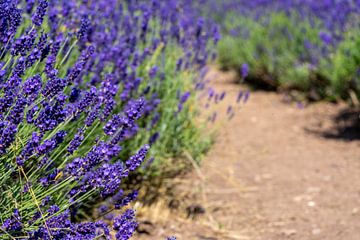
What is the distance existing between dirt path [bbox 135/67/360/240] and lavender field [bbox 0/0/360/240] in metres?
0.01

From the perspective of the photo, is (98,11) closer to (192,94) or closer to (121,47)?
(121,47)

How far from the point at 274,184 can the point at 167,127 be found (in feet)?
4.48

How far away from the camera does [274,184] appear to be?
459 centimetres

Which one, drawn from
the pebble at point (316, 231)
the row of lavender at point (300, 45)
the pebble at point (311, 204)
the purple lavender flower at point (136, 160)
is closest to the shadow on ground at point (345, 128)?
the row of lavender at point (300, 45)

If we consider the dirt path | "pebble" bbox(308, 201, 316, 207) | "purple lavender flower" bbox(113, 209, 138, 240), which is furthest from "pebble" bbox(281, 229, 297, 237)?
"purple lavender flower" bbox(113, 209, 138, 240)

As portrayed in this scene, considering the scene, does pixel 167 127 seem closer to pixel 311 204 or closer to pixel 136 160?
pixel 311 204

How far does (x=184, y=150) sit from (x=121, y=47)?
0.73m

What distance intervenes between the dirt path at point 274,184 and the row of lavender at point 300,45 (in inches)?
14.7

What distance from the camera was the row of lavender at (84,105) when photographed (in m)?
1.97

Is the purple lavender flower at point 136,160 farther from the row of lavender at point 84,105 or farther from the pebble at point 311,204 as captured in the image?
the pebble at point 311,204

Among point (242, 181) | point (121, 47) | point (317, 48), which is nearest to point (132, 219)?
point (121, 47)

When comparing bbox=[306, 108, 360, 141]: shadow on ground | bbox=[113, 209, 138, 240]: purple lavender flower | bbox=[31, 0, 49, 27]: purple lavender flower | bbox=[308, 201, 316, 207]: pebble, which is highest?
bbox=[31, 0, 49, 27]: purple lavender flower

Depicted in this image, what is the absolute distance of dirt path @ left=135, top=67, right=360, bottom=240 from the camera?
12.0ft

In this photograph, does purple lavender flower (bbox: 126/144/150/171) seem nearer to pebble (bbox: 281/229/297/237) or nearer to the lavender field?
the lavender field
